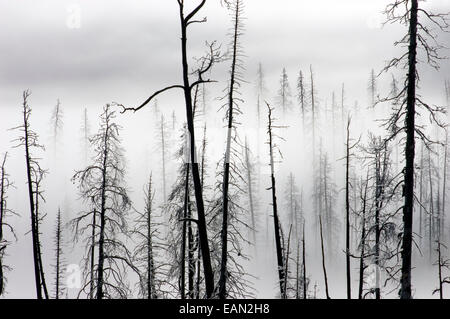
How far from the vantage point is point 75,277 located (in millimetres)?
40781

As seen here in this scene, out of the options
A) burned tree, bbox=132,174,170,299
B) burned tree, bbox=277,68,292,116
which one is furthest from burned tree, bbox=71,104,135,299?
burned tree, bbox=277,68,292,116

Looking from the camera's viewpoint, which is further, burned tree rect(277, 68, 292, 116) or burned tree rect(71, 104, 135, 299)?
burned tree rect(277, 68, 292, 116)

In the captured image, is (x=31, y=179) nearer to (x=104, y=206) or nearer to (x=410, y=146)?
(x=104, y=206)

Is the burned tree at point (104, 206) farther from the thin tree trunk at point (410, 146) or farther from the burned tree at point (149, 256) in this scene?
the thin tree trunk at point (410, 146)

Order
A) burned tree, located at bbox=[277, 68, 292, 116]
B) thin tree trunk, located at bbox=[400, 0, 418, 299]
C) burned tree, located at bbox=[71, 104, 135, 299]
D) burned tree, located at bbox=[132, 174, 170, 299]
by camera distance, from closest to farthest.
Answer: thin tree trunk, located at bbox=[400, 0, 418, 299]
burned tree, located at bbox=[71, 104, 135, 299]
burned tree, located at bbox=[132, 174, 170, 299]
burned tree, located at bbox=[277, 68, 292, 116]

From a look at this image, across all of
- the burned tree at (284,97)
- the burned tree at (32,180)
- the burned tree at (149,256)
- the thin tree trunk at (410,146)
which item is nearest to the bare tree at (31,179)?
the burned tree at (32,180)

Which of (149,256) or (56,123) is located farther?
(56,123)

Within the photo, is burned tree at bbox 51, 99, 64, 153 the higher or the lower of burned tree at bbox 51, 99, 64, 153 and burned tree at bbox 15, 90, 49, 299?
the higher

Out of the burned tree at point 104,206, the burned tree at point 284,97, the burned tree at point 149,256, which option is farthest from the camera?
the burned tree at point 284,97

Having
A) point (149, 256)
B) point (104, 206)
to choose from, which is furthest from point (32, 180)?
point (149, 256)

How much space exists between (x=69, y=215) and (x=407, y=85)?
65529 millimetres

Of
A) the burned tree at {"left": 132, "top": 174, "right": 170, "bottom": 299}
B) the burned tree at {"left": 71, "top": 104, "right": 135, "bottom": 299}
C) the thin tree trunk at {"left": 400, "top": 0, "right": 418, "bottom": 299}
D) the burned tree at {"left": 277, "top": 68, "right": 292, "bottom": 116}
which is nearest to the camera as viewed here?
the thin tree trunk at {"left": 400, "top": 0, "right": 418, "bottom": 299}

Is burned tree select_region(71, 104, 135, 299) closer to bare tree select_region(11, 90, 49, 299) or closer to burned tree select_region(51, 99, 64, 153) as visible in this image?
bare tree select_region(11, 90, 49, 299)
